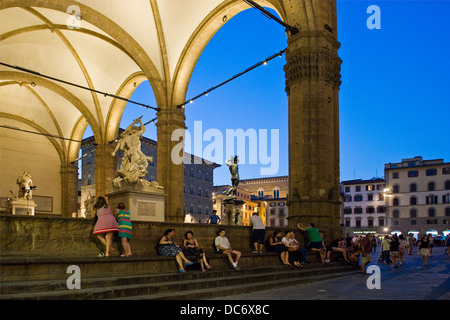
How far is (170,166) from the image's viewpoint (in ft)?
64.6

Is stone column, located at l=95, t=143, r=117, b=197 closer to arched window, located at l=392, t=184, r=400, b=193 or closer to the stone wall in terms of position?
the stone wall

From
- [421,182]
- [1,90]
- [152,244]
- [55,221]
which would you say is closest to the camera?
[55,221]

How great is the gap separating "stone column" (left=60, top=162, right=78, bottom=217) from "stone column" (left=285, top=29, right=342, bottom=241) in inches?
906

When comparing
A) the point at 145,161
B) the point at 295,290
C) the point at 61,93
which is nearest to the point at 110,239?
the point at 295,290

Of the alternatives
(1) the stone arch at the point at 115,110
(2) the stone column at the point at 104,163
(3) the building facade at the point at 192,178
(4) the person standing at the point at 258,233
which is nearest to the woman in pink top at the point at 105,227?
(4) the person standing at the point at 258,233

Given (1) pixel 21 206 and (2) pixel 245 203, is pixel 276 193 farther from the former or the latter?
(1) pixel 21 206

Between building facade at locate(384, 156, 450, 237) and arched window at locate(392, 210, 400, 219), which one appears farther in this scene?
arched window at locate(392, 210, 400, 219)

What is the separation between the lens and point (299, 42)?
1309 centimetres

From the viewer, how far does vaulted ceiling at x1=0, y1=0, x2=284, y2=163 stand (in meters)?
18.3

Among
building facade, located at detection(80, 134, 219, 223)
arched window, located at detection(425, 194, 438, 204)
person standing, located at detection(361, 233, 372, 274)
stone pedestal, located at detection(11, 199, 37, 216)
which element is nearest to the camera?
person standing, located at detection(361, 233, 372, 274)

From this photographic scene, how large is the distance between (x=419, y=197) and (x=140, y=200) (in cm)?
5820

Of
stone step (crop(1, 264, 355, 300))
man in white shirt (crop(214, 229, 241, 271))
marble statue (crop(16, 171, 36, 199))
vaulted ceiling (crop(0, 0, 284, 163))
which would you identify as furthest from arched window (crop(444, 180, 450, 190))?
man in white shirt (crop(214, 229, 241, 271))

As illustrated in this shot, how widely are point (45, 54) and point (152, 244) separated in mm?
18022

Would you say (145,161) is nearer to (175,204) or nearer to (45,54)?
(175,204)
